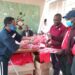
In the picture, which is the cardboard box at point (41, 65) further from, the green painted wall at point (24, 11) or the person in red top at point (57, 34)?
the green painted wall at point (24, 11)

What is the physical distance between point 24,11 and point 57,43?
14.0 ft

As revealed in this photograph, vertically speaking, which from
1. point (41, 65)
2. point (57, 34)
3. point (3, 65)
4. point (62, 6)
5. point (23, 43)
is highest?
point (62, 6)

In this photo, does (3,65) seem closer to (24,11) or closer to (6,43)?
(6,43)

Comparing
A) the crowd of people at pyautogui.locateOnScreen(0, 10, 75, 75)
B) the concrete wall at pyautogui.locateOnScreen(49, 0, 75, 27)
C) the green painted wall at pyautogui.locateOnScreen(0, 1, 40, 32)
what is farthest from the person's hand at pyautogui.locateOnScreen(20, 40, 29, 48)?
the green painted wall at pyautogui.locateOnScreen(0, 1, 40, 32)

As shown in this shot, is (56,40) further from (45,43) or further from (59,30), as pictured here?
(45,43)

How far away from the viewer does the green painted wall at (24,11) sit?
6.27 meters

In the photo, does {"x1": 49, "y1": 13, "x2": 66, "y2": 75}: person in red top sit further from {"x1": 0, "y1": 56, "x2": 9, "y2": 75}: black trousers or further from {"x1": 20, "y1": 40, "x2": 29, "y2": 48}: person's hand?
{"x1": 0, "y1": 56, "x2": 9, "y2": 75}: black trousers

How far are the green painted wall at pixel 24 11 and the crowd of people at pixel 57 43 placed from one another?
3810 millimetres

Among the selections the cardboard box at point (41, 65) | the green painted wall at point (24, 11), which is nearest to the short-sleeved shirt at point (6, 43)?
the cardboard box at point (41, 65)

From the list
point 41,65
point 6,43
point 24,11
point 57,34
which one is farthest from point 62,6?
point 24,11

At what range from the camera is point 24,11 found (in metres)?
6.57

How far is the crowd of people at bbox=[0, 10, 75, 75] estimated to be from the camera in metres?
2.09

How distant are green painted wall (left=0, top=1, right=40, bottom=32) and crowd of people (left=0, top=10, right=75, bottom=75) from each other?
3810mm

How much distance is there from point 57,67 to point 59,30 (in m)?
0.72
